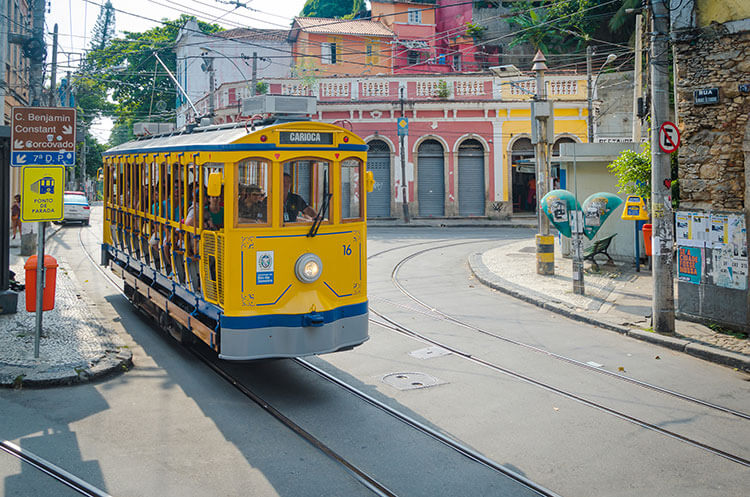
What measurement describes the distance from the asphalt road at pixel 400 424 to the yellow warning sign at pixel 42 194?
7.38 feet

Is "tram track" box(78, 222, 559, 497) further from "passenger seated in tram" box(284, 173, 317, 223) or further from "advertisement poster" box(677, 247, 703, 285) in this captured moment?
"advertisement poster" box(677, 247, 703, 285)

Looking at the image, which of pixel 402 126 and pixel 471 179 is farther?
pixel 471 179

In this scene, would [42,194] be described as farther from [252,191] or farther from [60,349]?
[252,191]

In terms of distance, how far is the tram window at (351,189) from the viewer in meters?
8.59

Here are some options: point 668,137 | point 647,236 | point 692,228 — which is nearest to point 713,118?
point 668,137

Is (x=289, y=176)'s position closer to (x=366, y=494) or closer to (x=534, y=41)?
(x=366, y=494)

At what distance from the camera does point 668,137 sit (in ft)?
36.8

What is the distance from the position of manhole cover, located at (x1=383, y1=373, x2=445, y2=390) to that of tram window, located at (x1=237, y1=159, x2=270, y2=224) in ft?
8.21

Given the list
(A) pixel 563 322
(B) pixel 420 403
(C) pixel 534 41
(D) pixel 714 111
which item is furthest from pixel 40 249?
(C) pixel 534 41

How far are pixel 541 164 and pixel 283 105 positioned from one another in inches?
471

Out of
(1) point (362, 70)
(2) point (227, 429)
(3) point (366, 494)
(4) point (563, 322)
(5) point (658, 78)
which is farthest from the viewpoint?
(1) point (362, 70)

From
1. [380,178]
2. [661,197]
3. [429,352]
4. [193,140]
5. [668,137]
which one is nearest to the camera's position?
[193,140]

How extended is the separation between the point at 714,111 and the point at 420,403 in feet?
23.9

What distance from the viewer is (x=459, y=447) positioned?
21.8ft
